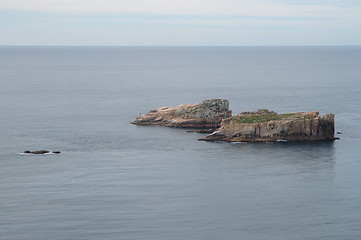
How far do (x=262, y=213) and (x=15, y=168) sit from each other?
3764 centimetres

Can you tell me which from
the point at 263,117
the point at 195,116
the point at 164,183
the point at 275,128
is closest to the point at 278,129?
Result: the point at 275,128

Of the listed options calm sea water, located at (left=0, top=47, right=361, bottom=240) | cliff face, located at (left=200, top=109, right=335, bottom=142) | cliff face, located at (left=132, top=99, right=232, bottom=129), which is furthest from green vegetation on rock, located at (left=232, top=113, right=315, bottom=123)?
cliff face, located at (left=132, top=99, right=232, bottom=129)

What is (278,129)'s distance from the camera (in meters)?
109

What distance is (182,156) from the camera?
99438 mm

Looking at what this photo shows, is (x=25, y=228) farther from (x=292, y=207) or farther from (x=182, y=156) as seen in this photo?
(x=182, y=156)

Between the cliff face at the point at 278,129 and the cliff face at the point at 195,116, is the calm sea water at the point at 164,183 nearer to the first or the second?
the cliff face at the point at 278,129

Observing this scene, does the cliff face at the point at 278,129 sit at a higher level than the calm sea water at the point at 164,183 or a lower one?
higher

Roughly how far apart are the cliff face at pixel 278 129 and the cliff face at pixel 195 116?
12.9m

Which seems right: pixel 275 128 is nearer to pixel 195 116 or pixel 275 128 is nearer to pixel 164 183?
pixel 195 116

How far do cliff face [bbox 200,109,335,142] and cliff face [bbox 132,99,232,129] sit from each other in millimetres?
12860

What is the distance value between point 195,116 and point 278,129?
21151 millimetres

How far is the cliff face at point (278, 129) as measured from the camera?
10881cm

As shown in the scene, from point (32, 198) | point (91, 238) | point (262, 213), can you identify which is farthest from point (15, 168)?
point (262, 213)

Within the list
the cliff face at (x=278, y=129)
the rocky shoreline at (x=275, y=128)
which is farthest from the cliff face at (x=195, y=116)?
the cliff face at (x=278, y=129)
